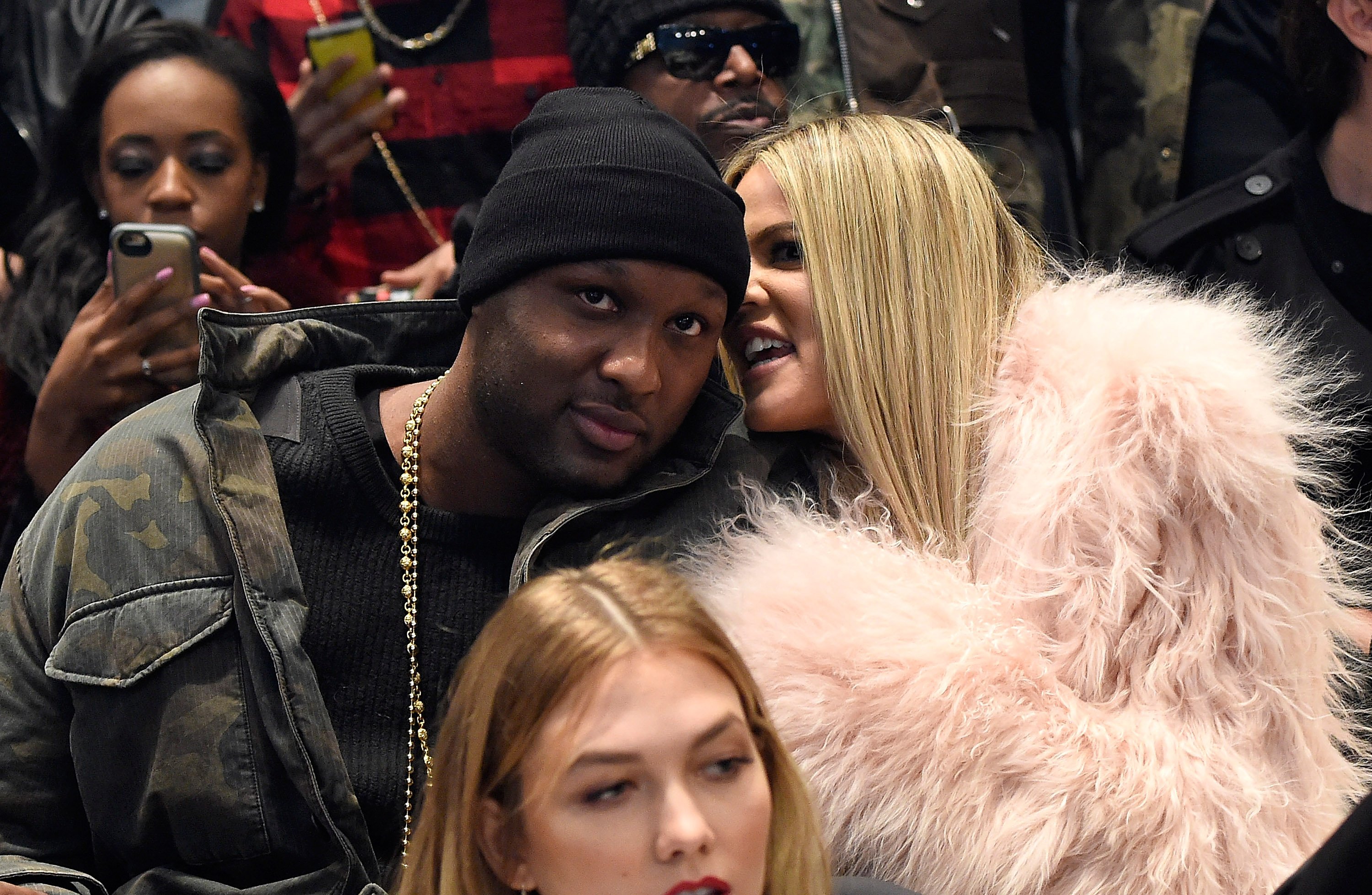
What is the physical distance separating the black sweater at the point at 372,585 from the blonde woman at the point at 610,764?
561 millimetres

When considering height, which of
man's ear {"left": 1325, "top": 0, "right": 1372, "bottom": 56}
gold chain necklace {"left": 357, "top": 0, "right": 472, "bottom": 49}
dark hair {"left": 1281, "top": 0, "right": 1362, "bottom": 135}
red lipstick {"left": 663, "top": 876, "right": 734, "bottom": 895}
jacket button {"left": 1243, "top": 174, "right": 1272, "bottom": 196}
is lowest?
red lipstick {"left": 663, "top": 876, "right": 734, "bottom": 895}

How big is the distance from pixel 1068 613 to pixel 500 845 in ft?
3.18

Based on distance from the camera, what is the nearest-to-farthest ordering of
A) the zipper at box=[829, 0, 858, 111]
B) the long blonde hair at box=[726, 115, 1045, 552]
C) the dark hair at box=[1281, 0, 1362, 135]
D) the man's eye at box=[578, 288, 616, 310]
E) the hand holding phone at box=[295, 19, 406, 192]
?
the man's eye at box=[578, 288, 616, 310]
the long blonde hair at box=[726, 115, 1045, 552]
the dark hair at box=[1281, 0, 1362, 135]
the zipper at box=[829, 0, 858, 111]
the hand holding phone at box=[295, 19, 406, 192]

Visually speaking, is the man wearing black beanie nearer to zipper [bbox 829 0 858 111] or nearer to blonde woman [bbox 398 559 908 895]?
blonde woman [bbox 398 559 908 895]

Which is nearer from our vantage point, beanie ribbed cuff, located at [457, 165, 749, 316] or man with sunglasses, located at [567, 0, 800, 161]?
beanie ribbed cuff, located at [457, 165, 749, 316]

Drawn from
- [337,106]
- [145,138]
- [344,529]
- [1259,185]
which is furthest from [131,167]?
[1259,185]

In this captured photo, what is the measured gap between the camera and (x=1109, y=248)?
3764 millimetres

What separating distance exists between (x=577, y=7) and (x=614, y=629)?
229 cm

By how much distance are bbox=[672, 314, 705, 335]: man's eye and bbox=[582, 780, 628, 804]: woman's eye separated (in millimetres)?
951

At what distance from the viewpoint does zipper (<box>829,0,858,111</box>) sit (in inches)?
143

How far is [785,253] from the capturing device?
110 inches

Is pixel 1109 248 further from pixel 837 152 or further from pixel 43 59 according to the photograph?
pixel 43 59

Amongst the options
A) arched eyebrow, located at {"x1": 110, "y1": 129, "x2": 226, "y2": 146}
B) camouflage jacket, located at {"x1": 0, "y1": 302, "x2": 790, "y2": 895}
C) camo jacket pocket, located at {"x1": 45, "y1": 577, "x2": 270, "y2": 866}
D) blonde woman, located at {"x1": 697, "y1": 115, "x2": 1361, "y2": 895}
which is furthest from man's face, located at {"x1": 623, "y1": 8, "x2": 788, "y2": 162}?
camo jacket pocket, located at {"x1": 45, "y1": 577, "x2": 270, "y2": 866}

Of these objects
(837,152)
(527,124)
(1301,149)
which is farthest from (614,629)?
(1301,149)
